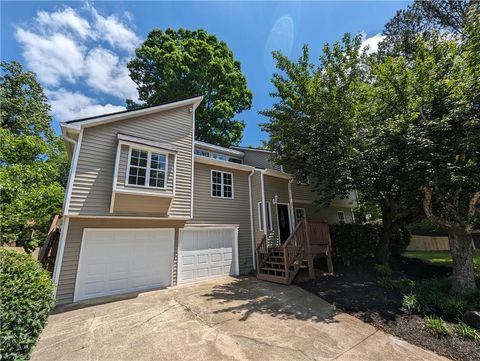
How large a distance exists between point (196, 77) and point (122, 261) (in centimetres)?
1633

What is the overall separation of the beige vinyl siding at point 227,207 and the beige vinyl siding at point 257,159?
267cm

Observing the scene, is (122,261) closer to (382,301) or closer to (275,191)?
(275,191)

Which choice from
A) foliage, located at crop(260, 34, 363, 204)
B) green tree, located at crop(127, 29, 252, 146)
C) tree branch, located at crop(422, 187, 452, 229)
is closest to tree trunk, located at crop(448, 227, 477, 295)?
tree branch, located at crop(422, 187, 452, 229)

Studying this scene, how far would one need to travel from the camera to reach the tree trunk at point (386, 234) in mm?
10680

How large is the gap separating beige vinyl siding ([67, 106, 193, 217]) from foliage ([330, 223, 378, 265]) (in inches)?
287

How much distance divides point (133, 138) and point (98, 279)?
4942 millimetres

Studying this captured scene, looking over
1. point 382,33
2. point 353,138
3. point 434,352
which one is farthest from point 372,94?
point 382,33

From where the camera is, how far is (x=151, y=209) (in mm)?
7840

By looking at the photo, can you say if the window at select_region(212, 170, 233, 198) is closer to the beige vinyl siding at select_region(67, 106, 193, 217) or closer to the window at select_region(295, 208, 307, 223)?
the beige vinyl siding at select_region(67, 106, 193, 217)

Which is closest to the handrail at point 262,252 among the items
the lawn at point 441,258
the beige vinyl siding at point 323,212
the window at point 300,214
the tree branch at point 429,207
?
the window at point 300,214

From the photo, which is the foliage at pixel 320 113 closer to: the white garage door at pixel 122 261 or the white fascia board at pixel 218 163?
the white fascia board at pixel 218 163

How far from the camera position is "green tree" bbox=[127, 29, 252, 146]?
18688 millimetres

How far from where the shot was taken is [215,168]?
1078 cm

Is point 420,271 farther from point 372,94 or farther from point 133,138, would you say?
point 133,138
